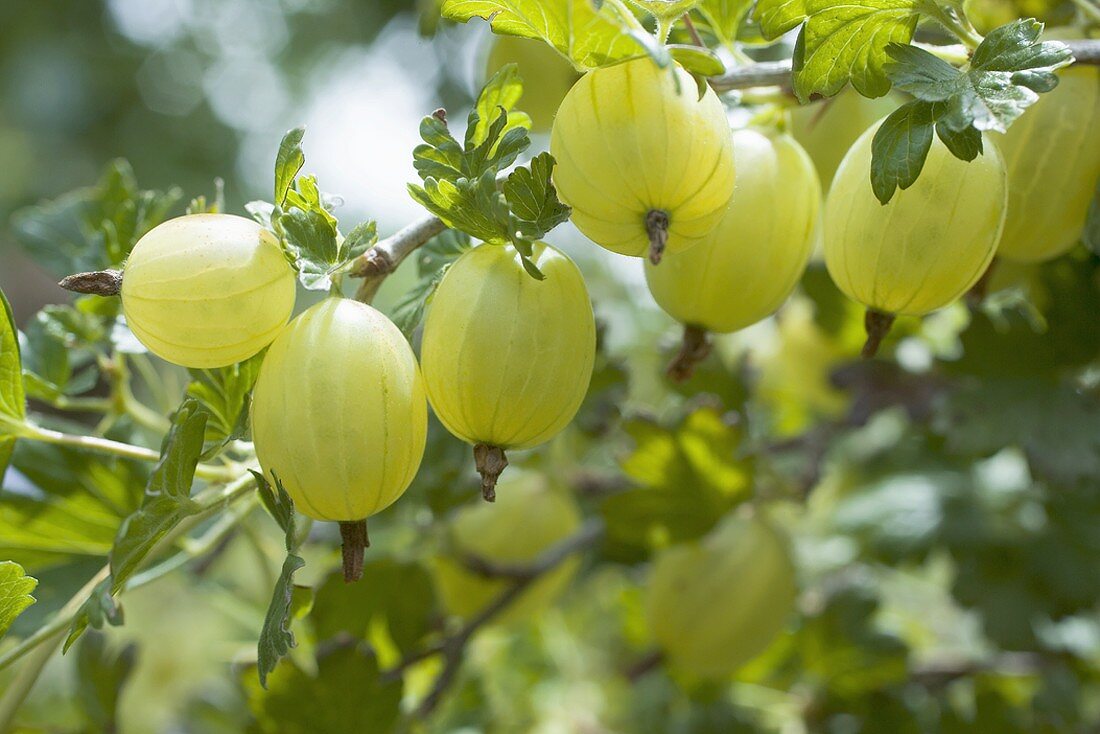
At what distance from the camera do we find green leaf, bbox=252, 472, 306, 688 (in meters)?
0.35

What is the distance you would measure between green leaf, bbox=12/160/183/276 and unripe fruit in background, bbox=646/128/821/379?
273 mm

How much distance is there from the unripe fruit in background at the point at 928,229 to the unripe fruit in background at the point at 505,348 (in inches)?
4.3

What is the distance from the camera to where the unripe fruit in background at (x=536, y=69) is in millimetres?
612

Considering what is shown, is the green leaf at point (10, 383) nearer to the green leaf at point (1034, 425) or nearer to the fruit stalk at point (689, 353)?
the fruit stalk at point (689, 353)

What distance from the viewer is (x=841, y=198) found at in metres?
0.39

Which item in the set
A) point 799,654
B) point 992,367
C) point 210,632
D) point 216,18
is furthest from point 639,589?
point 216,18

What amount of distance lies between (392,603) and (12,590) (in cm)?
29

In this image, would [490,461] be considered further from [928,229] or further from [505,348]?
[928,229]

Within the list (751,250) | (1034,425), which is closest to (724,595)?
(1034,425)

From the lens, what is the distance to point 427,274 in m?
0.44

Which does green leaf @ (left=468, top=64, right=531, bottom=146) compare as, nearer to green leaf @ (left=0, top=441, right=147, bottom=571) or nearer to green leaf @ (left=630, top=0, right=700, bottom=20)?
green leaf @ (left=630, top=0, right=700, bottom=20)

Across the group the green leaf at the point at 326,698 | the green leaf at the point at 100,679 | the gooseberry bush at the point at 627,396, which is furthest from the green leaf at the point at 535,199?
the green leaf at the point at 100,679

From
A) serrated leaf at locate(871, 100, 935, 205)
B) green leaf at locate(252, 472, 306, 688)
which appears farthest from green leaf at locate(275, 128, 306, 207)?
serrated leaf at locate(871, 100, 935, 205)

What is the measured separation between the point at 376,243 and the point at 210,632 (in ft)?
3.02
